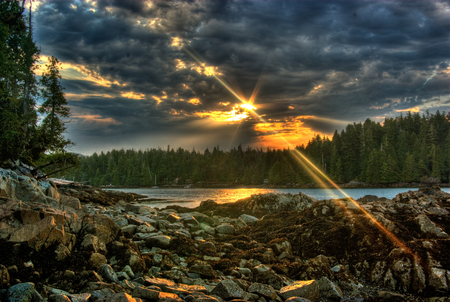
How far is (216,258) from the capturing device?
29.7 ft

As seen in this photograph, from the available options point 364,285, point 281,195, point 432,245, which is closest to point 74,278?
point 364,285

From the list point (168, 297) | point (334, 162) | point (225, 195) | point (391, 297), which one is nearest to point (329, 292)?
point (391, 297)

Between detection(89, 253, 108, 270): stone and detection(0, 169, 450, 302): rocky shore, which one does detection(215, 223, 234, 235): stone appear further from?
detection(89, 253, 108, 270): stone

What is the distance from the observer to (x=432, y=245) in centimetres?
761

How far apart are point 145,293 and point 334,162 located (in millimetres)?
99984

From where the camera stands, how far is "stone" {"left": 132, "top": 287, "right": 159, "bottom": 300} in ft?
16.0

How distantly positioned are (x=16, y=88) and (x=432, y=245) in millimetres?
35276

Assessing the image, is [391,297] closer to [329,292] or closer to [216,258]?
[329,292]

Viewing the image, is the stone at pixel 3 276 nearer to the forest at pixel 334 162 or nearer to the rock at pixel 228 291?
the rock at pixel 228 291

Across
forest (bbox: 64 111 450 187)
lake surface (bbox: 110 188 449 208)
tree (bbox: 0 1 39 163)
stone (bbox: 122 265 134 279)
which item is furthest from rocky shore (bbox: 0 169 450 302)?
forest (bbox: 64 111 450 187)

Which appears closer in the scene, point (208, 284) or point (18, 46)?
point (208, 284)

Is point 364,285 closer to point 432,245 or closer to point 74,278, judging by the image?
point 432,245

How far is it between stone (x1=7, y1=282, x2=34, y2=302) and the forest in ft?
276

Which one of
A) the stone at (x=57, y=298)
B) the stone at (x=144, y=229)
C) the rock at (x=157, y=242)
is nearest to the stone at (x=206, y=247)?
the rock at (x=157, y=242)
